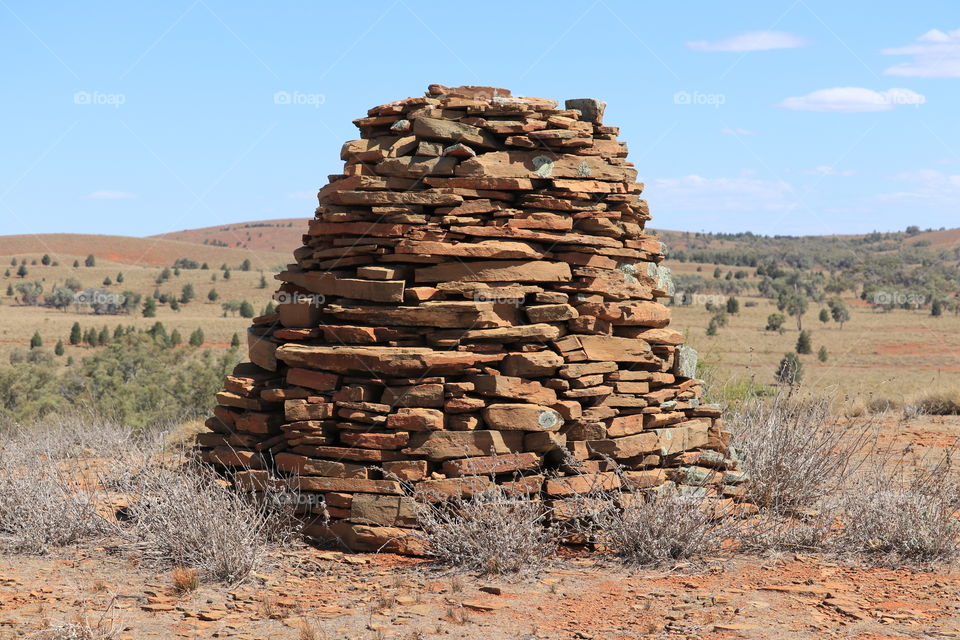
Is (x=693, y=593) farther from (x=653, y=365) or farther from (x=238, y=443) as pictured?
(x=238, y=443)

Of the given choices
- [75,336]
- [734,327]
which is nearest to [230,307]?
[75,336]

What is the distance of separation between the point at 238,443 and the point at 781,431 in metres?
4.86

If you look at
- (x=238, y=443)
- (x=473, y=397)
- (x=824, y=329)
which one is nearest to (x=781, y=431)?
(x=473, y=397)

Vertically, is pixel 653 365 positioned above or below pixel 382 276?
below

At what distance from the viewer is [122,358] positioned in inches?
928

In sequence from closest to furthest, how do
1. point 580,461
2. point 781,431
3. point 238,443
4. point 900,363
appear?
point 580,461
point 238,443
point 781,431
point 900,363

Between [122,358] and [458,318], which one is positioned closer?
[458,318]

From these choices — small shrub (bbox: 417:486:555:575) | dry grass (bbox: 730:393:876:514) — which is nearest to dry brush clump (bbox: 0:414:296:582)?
small shrub (bbox: 417:486:555:575)

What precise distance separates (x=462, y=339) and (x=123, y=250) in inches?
3460

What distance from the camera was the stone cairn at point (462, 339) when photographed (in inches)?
266

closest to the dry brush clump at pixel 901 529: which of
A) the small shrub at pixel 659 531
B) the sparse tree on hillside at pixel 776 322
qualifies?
the small shrub at pixel 659 531

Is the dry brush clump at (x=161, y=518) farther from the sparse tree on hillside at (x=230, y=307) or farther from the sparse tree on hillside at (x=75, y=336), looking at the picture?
the sparse tree on hillside at (x=230, y=307)

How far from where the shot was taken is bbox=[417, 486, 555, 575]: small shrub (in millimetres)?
6223

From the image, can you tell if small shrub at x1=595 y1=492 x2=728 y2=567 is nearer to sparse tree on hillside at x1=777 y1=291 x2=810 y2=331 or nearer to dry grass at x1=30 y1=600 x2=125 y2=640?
dry grass at x1=30 y1=600 x2=125 y2=640
